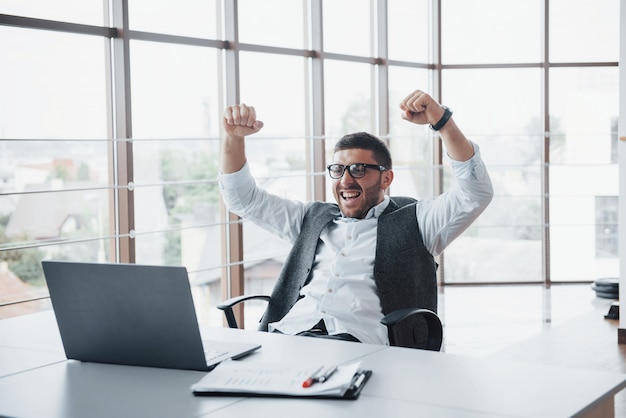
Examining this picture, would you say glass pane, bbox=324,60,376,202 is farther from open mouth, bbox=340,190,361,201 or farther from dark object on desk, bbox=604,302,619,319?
open mouth, bbox=340,190,361,201

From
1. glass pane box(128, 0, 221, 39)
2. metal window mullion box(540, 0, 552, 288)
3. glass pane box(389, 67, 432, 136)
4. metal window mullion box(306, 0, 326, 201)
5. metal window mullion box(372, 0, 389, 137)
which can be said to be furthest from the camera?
metal window mullion box(540, 0, 552, 288)

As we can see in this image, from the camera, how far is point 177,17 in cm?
482

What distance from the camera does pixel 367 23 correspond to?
6.37 m

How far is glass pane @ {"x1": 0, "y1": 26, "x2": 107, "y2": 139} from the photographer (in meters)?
3.98

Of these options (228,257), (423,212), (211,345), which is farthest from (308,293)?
(228,257)

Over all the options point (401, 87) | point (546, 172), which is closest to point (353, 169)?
point (401, 87)

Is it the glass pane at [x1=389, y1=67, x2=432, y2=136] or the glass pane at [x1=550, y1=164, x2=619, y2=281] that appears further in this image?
the glass pane at [x1=550, y1=164, x2=619, y2=281]

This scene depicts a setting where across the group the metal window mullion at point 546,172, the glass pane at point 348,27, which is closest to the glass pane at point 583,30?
the metal window mullion at point 546,172

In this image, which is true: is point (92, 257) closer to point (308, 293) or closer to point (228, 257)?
point (228, 257)

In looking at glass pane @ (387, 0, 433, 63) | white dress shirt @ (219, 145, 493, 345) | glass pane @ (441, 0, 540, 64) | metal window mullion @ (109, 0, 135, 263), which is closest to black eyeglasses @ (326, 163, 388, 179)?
white dress shirt @ (219, 145, 493, 345)

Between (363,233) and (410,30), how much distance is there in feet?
14.3

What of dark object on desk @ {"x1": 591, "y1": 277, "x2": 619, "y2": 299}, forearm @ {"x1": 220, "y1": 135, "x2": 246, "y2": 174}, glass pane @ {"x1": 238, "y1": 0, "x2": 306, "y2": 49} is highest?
glass pane @ {"x1": 238, "y1": 0, "x2": 306, "y2": 49}

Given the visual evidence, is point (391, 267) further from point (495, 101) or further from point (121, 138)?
point (495, 101)

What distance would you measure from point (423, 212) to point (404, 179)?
4.22 m
